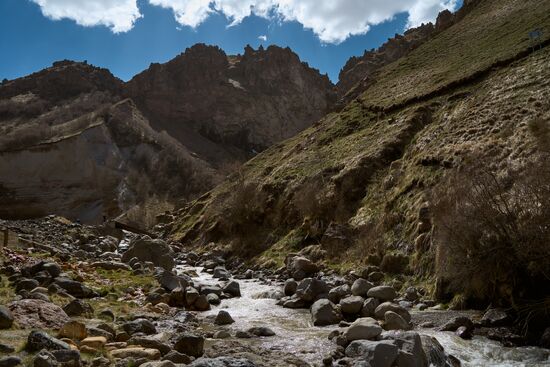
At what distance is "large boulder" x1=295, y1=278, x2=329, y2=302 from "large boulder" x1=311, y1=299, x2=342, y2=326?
2.72 m

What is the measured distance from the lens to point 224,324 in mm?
15484

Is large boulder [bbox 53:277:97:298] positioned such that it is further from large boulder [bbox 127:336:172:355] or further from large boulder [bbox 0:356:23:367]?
large boulder [bbox 0:356:23:367]

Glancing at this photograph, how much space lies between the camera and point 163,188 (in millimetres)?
92562

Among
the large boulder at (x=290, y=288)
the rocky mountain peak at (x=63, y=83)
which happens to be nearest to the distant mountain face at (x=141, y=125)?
the rocky mountain peak at (x=63, y=83)

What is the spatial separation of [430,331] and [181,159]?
9165 cm

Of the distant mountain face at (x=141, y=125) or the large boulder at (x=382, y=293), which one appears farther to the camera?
the distant mountain face at (x=141, y=125)

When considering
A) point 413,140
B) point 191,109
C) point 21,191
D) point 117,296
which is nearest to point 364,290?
point 117,296

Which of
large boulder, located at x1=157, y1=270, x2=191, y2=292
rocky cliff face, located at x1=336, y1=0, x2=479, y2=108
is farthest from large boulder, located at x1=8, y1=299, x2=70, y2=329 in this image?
rocky cliff face, located at x1=336, y1=0, x2=479, y2=108

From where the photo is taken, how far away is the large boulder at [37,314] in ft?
35.4

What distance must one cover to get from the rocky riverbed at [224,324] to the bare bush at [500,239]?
0.95 meters

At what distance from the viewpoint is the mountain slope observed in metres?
23.9

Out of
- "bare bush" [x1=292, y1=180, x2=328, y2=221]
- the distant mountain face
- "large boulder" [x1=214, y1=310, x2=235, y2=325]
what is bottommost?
"large boulder" [x1=214, y1=310, x2=235, y2=325]

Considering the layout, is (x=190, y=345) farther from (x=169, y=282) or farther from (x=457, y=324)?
(x=169, y=282)

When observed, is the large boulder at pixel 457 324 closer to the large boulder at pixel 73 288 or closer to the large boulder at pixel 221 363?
the large boulder at pixel 221 363
